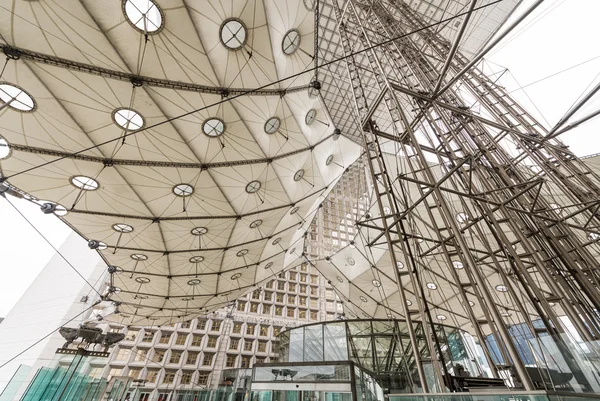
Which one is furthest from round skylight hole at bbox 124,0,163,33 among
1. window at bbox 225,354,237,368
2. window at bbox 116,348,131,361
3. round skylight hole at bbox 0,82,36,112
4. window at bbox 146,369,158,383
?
window at bbox 225,354,237,368

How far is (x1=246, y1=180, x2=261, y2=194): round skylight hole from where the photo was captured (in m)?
15.6

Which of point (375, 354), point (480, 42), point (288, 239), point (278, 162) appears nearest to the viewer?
point (375, 354)

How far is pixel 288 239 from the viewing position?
23984mm

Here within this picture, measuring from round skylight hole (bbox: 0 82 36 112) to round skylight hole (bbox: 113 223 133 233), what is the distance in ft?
26.0

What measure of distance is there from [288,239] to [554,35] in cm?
2311

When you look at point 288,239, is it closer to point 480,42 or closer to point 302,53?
point 302,53

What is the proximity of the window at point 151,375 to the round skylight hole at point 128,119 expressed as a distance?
3789 centimetres

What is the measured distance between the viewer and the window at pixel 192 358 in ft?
124

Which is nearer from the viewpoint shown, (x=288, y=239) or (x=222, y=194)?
(x=222, y=194)

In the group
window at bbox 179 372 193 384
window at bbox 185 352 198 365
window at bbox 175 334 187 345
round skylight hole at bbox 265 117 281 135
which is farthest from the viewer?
window at bbox 175 334 187 345

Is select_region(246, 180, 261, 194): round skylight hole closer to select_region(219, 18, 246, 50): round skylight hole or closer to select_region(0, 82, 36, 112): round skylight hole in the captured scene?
select_region(219, 18, 246, 50): round skylight hole

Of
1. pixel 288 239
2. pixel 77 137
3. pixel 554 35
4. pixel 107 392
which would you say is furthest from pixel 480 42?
pixel 107 392

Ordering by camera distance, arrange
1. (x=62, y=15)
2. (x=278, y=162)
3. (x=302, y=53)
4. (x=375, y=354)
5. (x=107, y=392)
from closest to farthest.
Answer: (x=62, y=15) < (x=302, y=53) < (x=375, y=354) < (x=278, y=162) < (x=107, y=392)

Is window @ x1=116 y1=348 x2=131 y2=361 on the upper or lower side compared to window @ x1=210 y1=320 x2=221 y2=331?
lower
